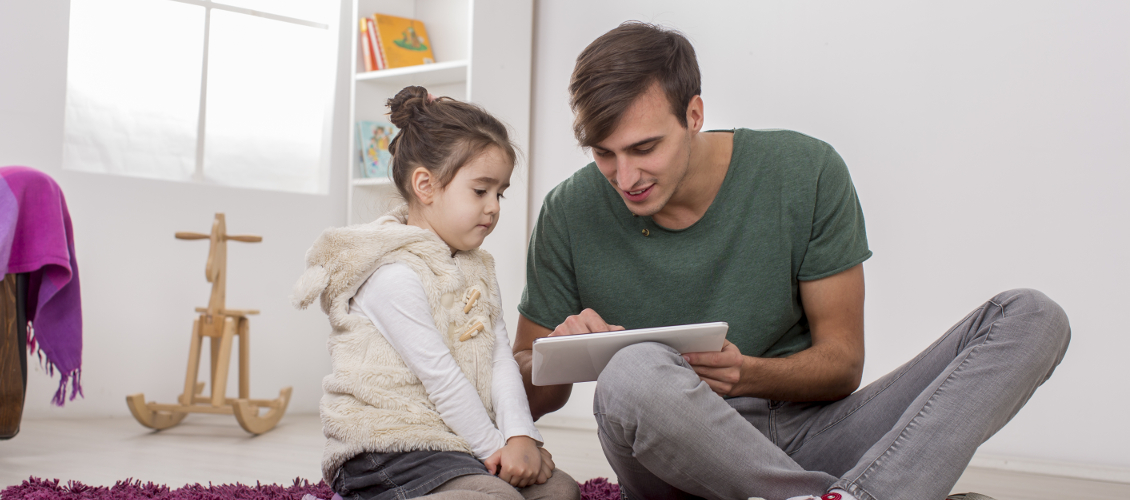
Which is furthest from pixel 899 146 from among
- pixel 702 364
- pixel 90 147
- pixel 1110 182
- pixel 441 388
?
pixel 90 147

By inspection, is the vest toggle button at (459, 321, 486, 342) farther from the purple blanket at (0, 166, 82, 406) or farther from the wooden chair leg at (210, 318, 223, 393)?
the wooden chair leg at (210, 318, 223, 393)

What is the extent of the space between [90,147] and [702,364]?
265cm

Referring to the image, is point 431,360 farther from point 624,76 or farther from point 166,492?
point 166,492

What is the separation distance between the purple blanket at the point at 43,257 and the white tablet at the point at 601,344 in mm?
1430

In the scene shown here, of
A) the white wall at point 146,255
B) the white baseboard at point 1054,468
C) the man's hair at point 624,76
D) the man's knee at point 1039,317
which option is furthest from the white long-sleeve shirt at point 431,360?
the white wall at point 146,255

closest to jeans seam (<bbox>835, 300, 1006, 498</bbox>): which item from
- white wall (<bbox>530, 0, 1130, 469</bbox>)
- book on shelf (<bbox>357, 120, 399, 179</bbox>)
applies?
white wall (<bbox>530, 0, 1130, 469</bbox>)

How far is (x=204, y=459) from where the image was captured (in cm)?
199

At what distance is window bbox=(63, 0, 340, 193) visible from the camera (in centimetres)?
288

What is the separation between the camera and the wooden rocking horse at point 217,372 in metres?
2.51

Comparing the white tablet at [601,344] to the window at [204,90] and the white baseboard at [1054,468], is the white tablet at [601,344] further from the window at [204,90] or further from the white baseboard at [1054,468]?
the window at [204,90]

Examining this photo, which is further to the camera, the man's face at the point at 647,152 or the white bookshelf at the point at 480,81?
the white bookshelf at the point at 480,81

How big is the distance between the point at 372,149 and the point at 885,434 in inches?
104

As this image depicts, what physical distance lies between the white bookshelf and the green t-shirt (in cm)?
152

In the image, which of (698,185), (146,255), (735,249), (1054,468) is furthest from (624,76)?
(146,255)
